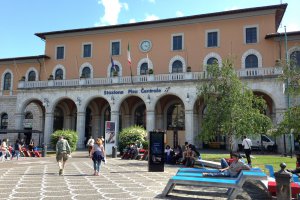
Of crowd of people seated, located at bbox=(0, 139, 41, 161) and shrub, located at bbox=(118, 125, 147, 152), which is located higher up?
shrub, located at bbox=(118, 125, 147, 152)

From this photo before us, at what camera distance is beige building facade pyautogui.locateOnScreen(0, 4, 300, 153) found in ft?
94.7

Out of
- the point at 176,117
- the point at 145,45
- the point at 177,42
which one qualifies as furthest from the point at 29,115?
the point at 177,42

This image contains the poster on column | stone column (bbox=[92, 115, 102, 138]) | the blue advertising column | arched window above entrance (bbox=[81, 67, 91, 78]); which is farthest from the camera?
arched window above entrance (bbox=[81, 67, 91, 78])

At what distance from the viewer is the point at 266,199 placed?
862 cm

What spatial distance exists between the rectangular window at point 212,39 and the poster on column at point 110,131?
14.4 m

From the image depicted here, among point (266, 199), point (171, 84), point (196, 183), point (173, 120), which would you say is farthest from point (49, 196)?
point (173, 120)

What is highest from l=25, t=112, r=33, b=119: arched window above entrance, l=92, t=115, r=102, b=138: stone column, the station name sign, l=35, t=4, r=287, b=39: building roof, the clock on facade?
l=35, t=4, r=287, b=39: building roof

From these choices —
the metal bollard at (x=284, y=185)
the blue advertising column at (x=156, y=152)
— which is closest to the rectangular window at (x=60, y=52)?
the blue advertising column at (x=156, y=152)

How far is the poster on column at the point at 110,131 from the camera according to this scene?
23469mm

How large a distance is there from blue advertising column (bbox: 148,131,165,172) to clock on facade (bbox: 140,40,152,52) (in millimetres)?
20917

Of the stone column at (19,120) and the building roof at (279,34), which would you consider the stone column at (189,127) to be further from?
the stone column at (19,120)

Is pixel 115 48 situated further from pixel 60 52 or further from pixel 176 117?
pixel 176 117

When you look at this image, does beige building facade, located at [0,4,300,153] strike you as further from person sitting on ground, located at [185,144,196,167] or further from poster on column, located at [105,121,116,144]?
person sitting on ground, located at [185,144,196,167]

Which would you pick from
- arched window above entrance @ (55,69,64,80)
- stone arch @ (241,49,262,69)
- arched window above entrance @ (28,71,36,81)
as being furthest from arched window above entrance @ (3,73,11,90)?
stone arch @ (241,49,262,69)
